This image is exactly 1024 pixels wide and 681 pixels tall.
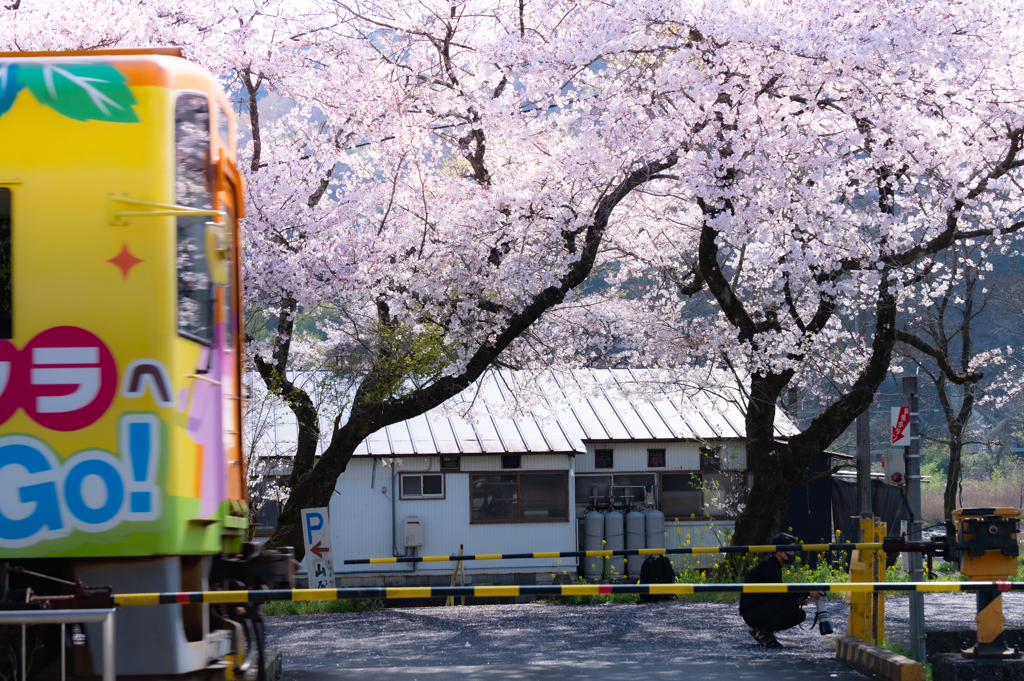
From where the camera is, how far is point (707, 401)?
74.1 ft

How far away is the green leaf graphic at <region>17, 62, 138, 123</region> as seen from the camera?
4758 mm

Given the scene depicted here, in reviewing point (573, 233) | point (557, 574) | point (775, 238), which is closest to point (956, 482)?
point (557, 574)

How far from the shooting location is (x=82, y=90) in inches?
189

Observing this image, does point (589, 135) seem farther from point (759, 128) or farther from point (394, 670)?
point (394, 670)

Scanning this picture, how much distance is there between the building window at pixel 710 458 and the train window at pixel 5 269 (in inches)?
740

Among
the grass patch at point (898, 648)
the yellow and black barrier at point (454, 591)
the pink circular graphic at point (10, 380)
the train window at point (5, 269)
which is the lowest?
the grass patch at point (898, 648)

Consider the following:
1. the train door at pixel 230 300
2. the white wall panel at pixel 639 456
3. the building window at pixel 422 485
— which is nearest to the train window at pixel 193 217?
the train door at pixel 230 300

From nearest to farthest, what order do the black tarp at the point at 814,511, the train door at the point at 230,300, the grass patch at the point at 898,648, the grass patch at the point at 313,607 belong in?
the train door at the point at 230,300 → the grass patch at the point at 898,648 → the grass patch at the point at 313,607 → the black tarp at the point at 814,511

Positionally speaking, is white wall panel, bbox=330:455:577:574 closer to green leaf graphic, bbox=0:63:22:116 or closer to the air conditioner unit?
the air conditioner unit

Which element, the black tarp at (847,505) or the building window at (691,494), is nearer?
the building window at (691,494)

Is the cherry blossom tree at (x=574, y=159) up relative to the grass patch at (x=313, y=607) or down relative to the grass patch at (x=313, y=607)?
up

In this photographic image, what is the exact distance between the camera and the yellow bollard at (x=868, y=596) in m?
8.92

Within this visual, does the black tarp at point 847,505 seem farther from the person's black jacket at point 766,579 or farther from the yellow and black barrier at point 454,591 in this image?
the yellow and black barrier at point 454,591

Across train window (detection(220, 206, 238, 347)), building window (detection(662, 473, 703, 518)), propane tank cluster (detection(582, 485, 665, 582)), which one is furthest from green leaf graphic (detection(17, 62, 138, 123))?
building window (detection(662, 473, 703, 518))
